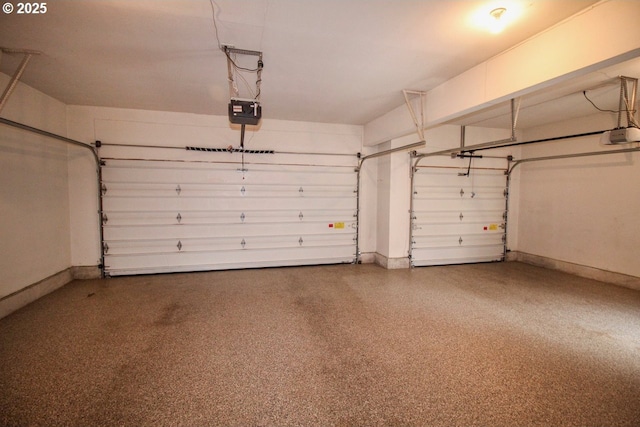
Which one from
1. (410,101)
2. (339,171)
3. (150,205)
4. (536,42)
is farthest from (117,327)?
(536,42)

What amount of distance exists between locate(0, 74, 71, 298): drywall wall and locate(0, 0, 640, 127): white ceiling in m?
0.35

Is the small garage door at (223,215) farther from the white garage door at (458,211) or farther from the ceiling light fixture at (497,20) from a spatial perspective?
the ceiling light fixture at (497,20)

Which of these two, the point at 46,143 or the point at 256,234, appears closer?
the point at 46,143

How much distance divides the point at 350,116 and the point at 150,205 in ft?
12.7

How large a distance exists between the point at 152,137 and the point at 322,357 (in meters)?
4.54

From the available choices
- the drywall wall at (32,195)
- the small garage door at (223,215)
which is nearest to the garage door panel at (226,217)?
the small garage door at (223,215)

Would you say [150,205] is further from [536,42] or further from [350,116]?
[536,42]

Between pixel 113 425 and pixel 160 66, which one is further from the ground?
pixel 160 66

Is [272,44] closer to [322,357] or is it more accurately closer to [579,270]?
[322,357]

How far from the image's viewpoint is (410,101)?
153 inches

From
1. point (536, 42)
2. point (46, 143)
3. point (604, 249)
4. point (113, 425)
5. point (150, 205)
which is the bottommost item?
point (113, 425)

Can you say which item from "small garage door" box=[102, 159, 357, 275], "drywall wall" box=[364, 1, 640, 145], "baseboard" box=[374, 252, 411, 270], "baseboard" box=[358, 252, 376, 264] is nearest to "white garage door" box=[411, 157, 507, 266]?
"baseboard" box=[374, 252, 411, 270]

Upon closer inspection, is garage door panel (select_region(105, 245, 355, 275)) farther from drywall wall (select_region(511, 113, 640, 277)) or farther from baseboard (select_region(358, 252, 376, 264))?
drywall wall (select_region(511, 113, 640, 277))

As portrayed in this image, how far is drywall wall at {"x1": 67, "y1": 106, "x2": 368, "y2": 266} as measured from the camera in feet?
14.6
